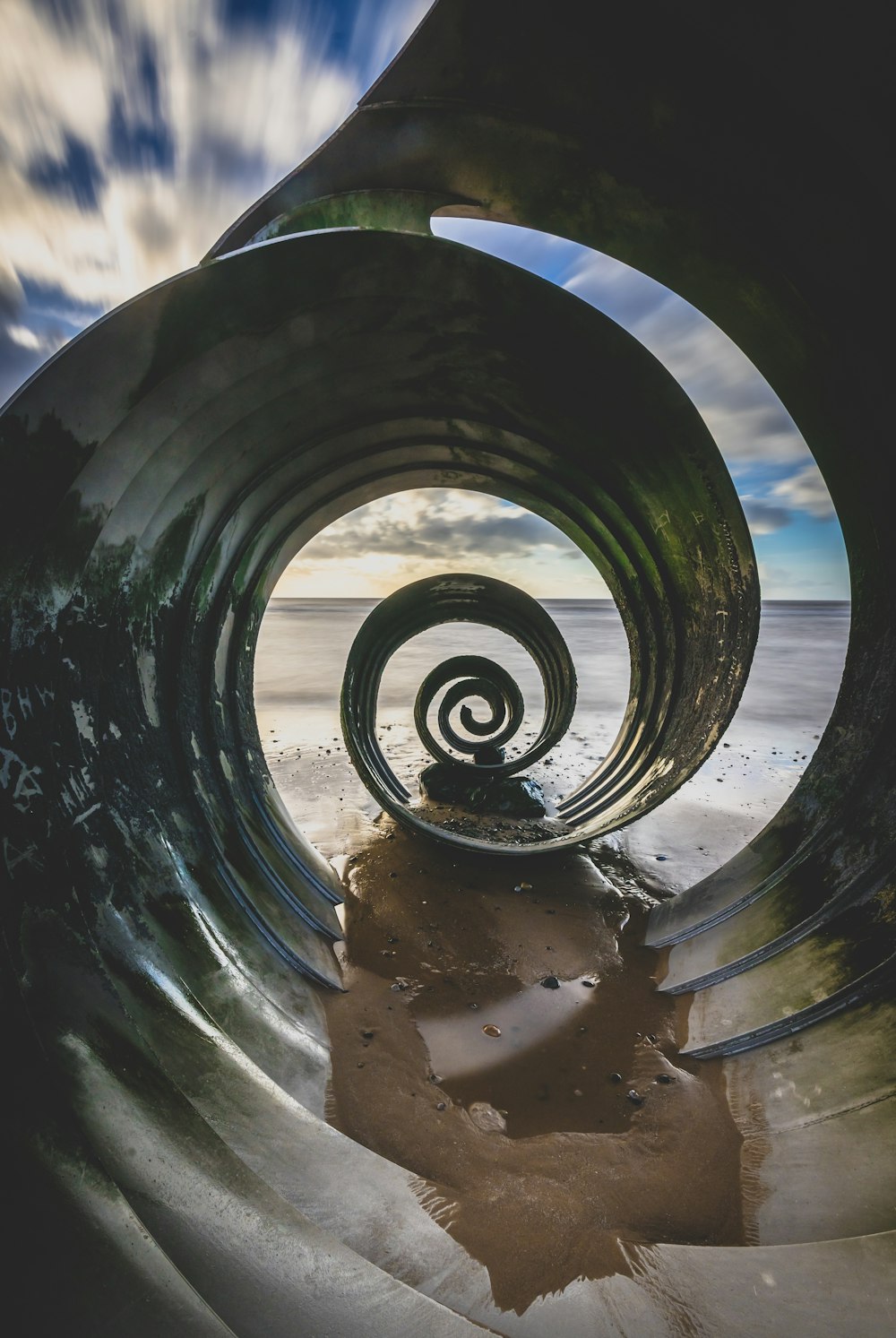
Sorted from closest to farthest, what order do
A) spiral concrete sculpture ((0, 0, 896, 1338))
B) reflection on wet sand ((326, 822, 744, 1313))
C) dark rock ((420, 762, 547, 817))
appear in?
1. spiral concrete sculpture ((0, 0, 896, 1338))
2. reflection on wet sand ((326, 822, 744, 1313))
3. dark rock ((420, 762, 547, 817))

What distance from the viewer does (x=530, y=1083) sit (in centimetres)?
230

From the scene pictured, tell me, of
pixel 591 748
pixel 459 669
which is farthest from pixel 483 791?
pixel 591 748

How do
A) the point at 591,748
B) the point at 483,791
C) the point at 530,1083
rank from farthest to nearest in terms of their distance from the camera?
the point at 591,748 < the point at 483,791 < the point at 530,1083

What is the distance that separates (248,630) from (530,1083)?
2.72 metres

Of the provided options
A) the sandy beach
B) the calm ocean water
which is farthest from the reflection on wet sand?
the calm ocean water

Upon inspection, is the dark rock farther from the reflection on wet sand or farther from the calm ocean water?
the reflection on wet sand

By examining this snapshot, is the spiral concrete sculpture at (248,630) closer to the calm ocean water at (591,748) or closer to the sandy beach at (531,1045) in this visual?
the sandy beach at (531,1045)

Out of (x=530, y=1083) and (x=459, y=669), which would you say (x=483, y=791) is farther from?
(x=530, y=1083)

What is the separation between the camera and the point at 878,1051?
1.97m

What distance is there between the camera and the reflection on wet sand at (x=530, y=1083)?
1.72 meters

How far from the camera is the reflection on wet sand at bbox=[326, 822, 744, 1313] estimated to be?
1.72 m

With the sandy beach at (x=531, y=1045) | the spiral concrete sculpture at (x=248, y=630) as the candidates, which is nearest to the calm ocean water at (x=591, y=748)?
the sandy beach at (x=531, y=1045)

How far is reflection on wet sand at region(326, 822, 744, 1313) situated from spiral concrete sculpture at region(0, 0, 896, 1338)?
10cm

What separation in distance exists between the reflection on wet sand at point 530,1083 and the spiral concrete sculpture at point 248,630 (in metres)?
0.10
